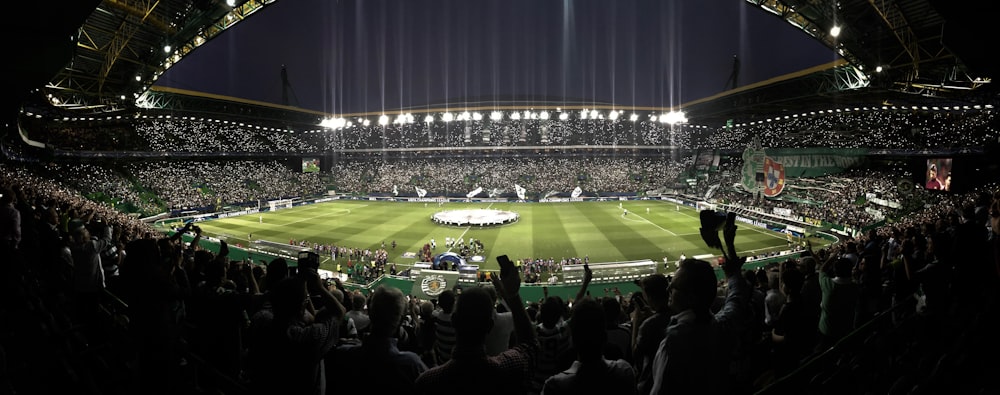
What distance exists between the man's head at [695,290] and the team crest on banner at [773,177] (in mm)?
19859

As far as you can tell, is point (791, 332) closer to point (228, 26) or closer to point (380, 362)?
point (380, 362)

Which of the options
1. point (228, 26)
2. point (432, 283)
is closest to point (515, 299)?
point (432, 283)

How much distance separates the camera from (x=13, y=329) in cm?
337

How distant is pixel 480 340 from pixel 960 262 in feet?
15.9

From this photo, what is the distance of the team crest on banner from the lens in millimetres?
19406

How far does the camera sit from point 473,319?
2.26m

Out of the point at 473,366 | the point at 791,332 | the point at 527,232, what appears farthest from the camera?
the point at 527,232

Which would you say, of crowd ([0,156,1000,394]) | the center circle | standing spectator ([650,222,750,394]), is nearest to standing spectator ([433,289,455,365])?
crowd ([0,156,1000,394])

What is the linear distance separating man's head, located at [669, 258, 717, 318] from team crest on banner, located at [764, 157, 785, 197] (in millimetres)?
19859

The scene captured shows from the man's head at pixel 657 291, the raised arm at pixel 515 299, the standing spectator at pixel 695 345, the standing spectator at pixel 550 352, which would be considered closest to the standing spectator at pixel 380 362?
the raised arm at pixel 515 299

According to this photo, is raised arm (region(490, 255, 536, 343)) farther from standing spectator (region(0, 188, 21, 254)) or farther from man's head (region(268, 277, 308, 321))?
standing spectator (region(0, 188, 21, 254))

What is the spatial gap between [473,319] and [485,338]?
2.59 ft

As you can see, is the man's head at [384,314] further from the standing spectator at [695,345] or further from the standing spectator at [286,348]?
the standing spectator at [695,345]

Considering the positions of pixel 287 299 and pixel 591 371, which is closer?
pixel 591 371
